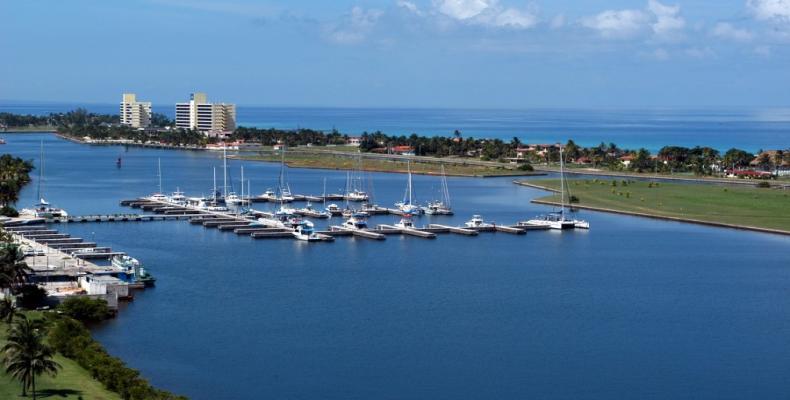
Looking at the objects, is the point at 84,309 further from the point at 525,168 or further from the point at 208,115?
the point at 208,115

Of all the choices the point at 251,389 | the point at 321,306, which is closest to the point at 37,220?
the point at 321,306

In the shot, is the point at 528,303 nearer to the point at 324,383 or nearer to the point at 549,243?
the point at 324,383

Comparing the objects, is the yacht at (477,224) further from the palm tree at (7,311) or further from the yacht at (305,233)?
the palm tree at (7,311)

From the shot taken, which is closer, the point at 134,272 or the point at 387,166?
the point at 134,272

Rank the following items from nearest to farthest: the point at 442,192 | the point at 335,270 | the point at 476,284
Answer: the point at 476,284, the point at 335,270, the point at 442,192

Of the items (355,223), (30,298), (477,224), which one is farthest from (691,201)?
(30,298)

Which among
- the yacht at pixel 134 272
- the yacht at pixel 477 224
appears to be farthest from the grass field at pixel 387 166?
the yacht at pixel 134 272
